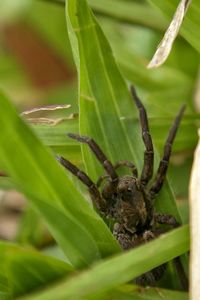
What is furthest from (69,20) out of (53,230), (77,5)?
(53,230)

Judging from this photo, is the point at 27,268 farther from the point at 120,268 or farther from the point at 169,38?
the point at 169,38

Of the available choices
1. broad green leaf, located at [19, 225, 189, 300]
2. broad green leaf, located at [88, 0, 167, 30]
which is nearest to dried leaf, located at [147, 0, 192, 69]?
broad green leaf, located at [19, 225, 189, 300]

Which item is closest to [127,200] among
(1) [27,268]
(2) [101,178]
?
(2) [101,178]

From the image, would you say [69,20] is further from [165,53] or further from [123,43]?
[123,43]

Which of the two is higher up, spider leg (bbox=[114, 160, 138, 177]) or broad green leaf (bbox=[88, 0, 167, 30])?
broad green leaf (bbox=[88, 0, 167, 30])

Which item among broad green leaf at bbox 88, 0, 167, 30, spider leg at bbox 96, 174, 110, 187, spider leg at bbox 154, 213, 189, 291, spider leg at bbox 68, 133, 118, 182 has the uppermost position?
broad green leaf at bbox 88, 0, 167, 30

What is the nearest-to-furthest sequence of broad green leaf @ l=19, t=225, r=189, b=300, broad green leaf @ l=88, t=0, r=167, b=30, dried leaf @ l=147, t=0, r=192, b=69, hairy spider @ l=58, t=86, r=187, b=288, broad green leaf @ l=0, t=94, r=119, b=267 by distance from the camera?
broad green leaf @ l=19, t=225, r=189, b=300 < broad green leaf @ l=0, t=94, r=119, b=267 < dried leaf @ l=147, t=0, r=192, b=69 < hairy spider @ l=58, t=86, r=187, b=288 < broad green leaf @ l=88, t=0, r=167, b=30

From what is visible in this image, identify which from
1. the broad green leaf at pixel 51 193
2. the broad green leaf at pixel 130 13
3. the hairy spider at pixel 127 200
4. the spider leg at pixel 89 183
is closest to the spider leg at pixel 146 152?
the hairy spider at pixel 127 200

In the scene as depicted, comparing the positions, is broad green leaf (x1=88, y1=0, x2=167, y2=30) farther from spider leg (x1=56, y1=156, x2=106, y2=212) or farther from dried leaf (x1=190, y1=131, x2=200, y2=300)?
dried leaf (x1=190, y1=131, x2=200, y2=300)
